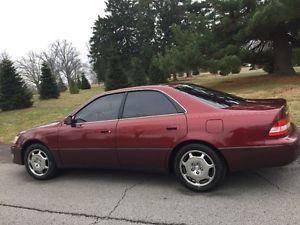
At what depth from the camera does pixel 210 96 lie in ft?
18.7

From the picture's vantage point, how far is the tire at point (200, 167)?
16.7 ft

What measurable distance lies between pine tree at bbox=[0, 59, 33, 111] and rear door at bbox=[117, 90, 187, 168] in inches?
670

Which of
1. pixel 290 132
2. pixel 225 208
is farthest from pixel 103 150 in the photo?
pixel 290 132

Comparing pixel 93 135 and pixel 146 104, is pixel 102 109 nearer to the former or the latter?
pixel 93 135

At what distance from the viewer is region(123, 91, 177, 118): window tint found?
18.1 ft

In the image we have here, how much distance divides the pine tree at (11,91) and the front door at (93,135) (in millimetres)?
16295

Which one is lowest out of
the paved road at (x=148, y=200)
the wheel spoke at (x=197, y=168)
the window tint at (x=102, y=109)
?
the paved road at (x=148, y=200)

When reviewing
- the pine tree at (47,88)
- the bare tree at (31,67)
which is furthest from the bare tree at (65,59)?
the pine tree at (47,88)

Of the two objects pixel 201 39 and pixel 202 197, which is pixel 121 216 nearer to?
pixel 202 197

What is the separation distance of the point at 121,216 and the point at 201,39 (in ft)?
54.6

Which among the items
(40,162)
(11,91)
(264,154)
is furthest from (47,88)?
(264,154)

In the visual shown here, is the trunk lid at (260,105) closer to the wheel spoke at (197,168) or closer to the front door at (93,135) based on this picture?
the wheel spoke at (197,168)

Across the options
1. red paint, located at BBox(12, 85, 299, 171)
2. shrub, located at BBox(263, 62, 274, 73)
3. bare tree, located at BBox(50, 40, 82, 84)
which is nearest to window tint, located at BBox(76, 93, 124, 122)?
red paint, located at BBox(12, 85, 299, 171)

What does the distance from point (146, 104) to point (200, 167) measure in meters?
1.21
